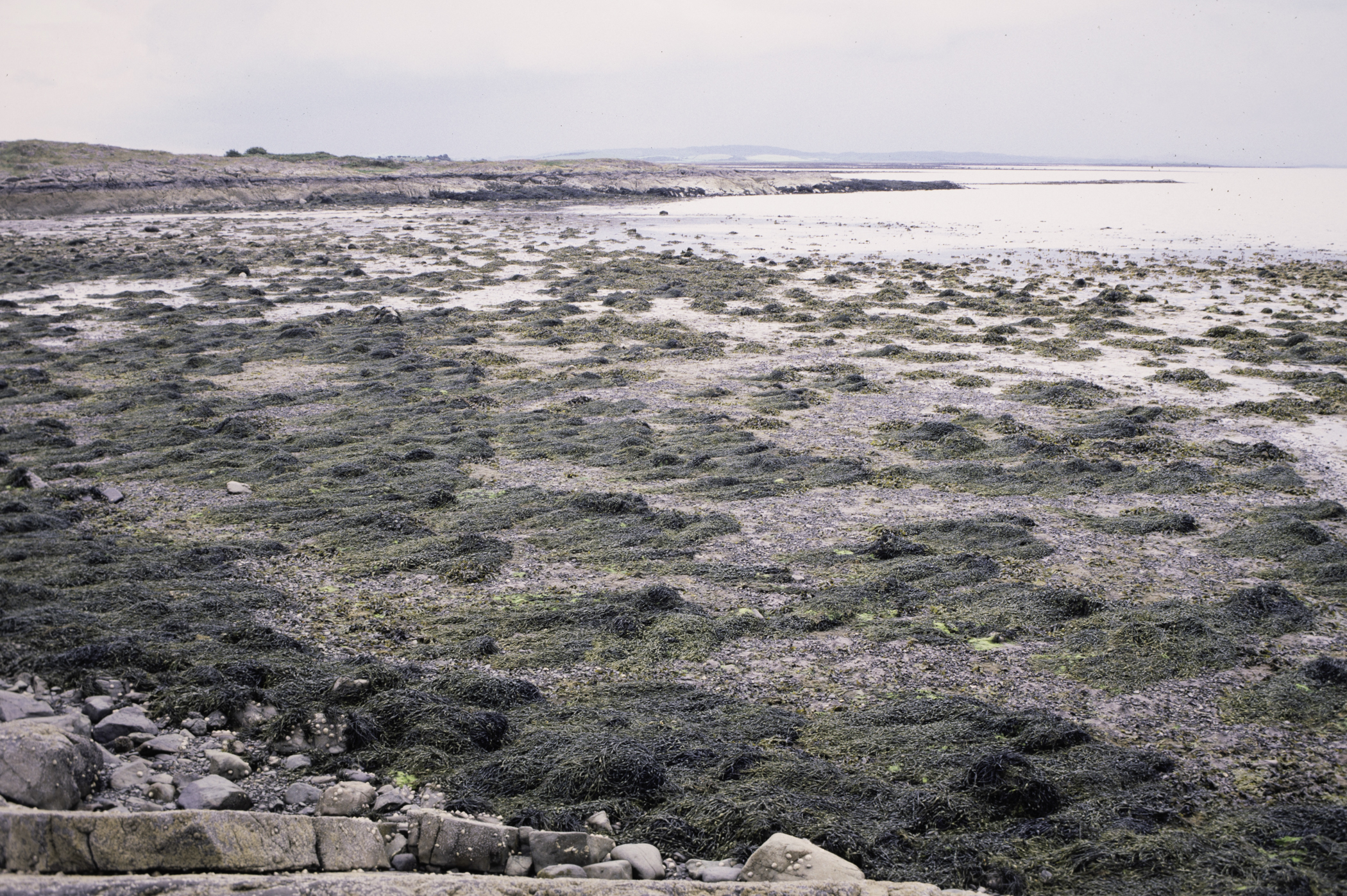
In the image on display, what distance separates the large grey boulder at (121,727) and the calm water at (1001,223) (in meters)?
31.6

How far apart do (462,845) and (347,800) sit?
85cm

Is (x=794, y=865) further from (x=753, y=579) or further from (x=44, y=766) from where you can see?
(x=753, y=579)

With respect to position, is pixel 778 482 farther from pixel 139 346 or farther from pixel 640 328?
pixel 139 346

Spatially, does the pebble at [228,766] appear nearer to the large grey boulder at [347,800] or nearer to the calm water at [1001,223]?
the large grey boulder at [347,800]

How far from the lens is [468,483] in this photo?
10.0 m

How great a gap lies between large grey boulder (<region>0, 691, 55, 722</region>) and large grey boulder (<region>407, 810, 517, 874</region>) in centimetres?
260

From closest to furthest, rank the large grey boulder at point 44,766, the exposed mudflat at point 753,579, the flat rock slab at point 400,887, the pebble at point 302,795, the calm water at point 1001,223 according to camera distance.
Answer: the flat rock slab at point 400,887
the large grey boulder at point 44,766
the pebble at point 302,795
the exposed mudflat at point 753,579
the calm water at point 1001,223

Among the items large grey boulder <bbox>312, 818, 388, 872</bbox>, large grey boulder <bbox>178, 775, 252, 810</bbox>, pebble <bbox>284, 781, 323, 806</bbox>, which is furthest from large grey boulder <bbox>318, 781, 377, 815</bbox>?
large grey boulder <bbox>312, 818, 388, 872</bbox>

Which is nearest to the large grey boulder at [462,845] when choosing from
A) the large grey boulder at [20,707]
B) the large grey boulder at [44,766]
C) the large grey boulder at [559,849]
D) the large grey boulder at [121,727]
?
the large grey boulder at [559,849]

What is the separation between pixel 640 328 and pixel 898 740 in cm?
1547

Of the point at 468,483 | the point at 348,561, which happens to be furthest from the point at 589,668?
the point at 468,483

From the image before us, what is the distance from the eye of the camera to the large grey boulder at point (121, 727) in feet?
16.1

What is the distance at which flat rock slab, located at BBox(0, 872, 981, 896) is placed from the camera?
11.0 feet

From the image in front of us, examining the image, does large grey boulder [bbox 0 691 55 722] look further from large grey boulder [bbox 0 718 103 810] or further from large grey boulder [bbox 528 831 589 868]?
large grey boulder [bbox 528 831 589 868]
